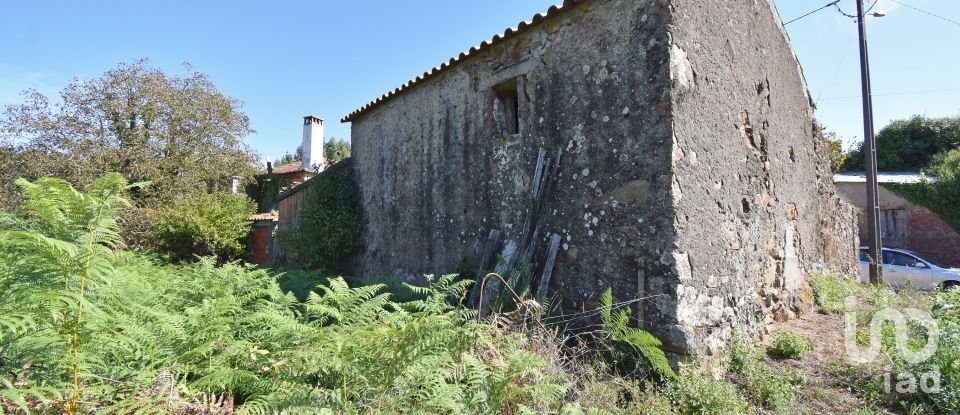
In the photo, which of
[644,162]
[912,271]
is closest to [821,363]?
[644,162]

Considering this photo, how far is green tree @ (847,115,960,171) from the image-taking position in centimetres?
1975

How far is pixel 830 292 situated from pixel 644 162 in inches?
180

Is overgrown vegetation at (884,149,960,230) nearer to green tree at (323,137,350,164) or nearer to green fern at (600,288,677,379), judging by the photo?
green fern at (600,288,677,379)

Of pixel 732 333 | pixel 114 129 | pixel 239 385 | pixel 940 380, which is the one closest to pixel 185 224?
pixel 114 129

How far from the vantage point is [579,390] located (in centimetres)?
359

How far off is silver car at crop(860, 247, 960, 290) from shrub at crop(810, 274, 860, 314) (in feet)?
14.5

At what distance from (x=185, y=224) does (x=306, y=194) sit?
378 centimetres

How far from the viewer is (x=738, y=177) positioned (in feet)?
16.6

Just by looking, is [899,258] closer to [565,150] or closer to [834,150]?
[834,150]

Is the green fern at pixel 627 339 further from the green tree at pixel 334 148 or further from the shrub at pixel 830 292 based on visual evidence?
the green tree at pixel 334 148

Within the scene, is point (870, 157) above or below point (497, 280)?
above

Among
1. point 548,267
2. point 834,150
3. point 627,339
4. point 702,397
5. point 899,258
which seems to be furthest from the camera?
point 834,150

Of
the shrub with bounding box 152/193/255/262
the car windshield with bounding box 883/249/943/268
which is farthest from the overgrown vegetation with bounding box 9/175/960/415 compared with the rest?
the car windshield with bounding box 883/249/943/268

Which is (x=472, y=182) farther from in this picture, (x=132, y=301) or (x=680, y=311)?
(x=132, y=301)
